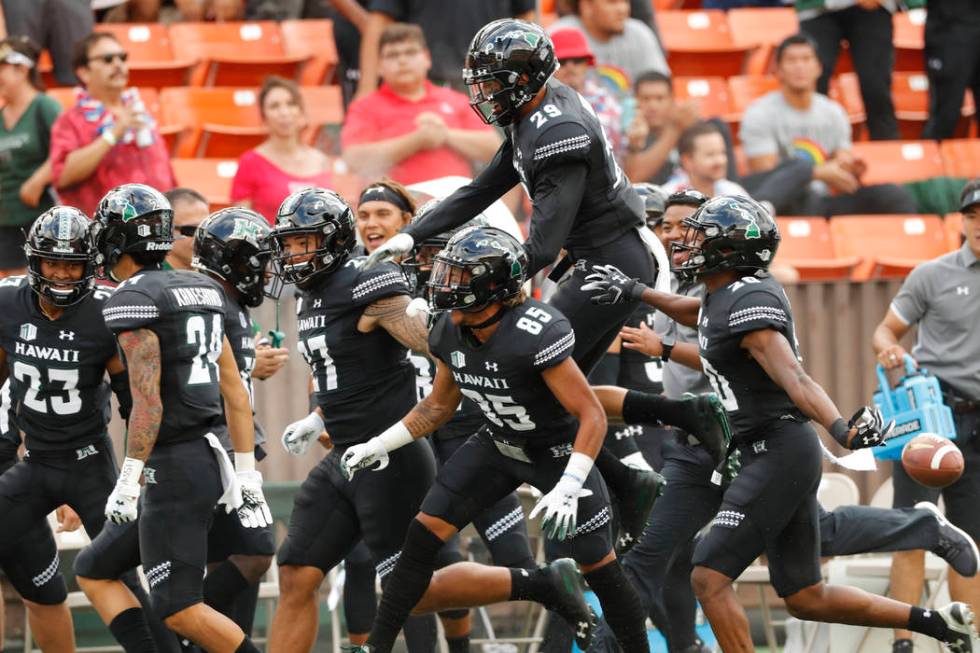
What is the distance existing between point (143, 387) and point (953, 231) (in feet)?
23.1

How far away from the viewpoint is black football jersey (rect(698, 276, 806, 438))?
6578 millimetres

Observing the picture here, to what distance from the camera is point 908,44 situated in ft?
46.2

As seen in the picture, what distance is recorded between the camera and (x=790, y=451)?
666 cm

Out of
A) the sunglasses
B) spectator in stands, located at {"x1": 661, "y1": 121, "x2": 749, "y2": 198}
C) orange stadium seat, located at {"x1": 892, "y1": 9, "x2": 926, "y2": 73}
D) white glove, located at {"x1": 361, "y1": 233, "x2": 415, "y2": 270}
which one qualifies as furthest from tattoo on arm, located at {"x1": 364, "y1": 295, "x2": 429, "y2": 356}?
orange stadium seat, located at {"x1": 892, "y1": 9, "x2": 926, "y2": 73}

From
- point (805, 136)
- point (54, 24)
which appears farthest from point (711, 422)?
point (54, 24)

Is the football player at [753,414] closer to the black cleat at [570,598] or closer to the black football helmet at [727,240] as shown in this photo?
the black football helmet at [727,240]

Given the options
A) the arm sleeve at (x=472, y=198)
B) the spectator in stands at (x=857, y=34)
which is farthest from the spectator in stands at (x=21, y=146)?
the spectator in stands at (x=857, y=34)

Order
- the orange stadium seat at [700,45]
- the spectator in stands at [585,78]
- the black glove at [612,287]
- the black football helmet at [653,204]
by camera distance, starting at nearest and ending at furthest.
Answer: the black glove at [612,287], the black football helmet at [653,204], the spectator in stands at [585,78], the orange stadium seat at [700,45]

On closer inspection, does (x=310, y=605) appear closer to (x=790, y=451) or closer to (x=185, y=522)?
(x=185, y=522)

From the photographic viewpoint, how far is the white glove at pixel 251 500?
6875 mm

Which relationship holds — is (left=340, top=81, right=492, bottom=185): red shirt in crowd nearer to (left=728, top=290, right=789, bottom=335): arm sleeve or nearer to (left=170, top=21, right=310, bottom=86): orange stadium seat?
(left=170, top=21, right=310, bottom=86): orange stadium seat

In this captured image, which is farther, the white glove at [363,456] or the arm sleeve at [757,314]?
the white glove at [363,456]

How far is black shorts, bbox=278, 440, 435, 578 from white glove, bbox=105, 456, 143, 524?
28.2 inches

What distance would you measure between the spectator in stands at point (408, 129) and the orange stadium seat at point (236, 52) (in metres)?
2.43
